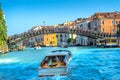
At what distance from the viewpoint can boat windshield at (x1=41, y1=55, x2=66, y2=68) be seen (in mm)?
21719

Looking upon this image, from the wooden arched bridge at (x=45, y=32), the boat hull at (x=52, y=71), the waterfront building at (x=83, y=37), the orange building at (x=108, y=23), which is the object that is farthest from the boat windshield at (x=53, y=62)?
the waterfront building at (x=83, y=37)

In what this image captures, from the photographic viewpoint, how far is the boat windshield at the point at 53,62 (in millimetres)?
21719

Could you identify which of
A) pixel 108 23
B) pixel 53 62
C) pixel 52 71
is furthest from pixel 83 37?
pixel 52 71

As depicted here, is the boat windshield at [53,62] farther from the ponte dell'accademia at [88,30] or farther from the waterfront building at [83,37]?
the waterfront building at [83,37]

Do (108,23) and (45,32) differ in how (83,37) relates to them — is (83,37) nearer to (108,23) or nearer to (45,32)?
(108,23)

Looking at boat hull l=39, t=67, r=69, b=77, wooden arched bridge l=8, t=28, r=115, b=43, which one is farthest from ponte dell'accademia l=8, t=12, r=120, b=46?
boat hull l=39, t=67, r=69, b=77

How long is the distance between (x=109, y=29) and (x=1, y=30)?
4170 cm

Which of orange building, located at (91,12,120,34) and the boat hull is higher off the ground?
orange building, located at (91,12,120,34)

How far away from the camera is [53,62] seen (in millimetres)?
23516

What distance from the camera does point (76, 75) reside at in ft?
73.8

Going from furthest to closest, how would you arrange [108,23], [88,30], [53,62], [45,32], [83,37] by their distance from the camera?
1. [83,37]
2. [108,23]
3. [88,30]
4. [45,32]
5. [53,62]

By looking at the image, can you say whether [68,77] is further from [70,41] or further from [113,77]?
[70,41]

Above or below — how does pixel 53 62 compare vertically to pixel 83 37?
below

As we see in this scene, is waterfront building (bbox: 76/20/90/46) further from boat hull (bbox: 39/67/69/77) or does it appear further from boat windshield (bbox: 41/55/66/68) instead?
boat hull (bbox: 39/67/69/77)
